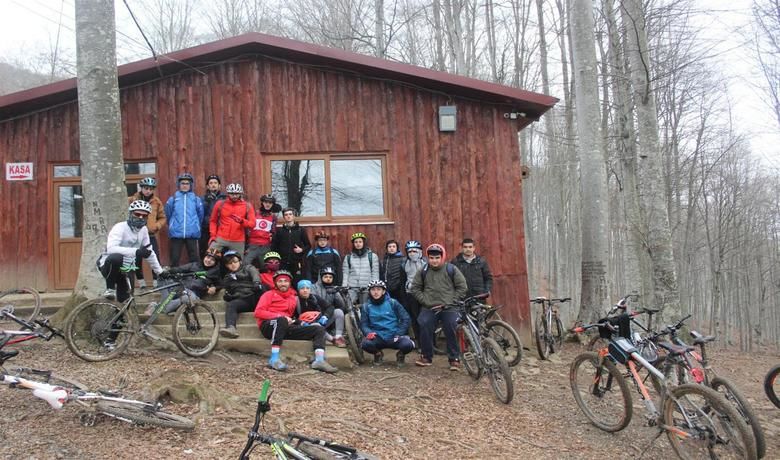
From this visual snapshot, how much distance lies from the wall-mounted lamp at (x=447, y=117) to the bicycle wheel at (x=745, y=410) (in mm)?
5528

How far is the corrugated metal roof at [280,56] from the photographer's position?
27.0ft

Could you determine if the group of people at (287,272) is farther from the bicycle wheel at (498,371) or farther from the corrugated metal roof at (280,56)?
the corrugated metal roof at (280,56)

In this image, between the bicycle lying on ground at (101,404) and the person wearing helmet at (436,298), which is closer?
the bicycle lying on ground at (101,404)

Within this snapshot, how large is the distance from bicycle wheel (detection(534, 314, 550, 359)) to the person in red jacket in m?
3.61

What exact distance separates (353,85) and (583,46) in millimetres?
4584

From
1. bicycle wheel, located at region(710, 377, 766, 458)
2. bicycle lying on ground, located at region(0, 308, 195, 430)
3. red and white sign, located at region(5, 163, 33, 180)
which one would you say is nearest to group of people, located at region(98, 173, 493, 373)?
bicycle lying on ground, located at region(0, 308, 195, 430)

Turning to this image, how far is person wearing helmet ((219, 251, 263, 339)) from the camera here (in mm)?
7043

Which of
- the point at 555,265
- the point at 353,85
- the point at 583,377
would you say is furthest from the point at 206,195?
the point at 555,265

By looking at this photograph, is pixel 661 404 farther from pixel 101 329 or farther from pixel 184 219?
pixel 184 219

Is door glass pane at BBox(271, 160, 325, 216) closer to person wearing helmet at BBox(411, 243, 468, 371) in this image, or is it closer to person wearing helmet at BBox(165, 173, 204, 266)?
person wearing helmet at BBox(165, 173, 204, 266)

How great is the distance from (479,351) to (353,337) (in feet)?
5.91

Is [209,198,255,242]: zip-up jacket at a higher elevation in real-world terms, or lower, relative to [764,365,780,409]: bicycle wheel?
higher

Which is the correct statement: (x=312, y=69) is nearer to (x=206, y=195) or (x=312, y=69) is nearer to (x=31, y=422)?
(x=206, y=195)

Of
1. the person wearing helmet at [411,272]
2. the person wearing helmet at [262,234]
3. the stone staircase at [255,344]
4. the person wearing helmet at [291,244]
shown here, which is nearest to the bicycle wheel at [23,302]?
the stone staircase at [255,344]
